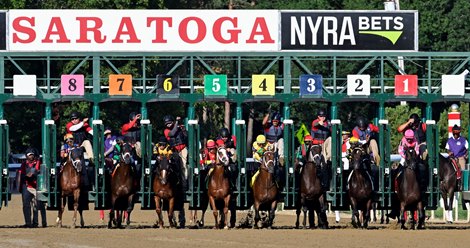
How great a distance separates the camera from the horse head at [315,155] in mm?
34125

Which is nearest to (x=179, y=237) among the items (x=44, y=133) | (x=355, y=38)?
(x=44, y=133)

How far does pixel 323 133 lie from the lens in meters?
35.1

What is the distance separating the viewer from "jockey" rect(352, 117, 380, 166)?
35188 mm

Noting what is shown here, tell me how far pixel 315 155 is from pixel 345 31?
4747mm

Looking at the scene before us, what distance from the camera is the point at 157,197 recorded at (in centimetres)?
3472

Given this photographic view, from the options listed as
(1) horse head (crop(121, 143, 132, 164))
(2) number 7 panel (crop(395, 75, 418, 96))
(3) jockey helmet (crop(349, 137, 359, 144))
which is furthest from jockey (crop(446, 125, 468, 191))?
(1) horse head (crop(121, 143, 132, 164))

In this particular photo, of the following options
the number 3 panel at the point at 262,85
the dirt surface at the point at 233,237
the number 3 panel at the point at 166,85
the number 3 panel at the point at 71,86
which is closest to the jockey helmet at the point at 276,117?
the number 3 panel at the point at 262,85

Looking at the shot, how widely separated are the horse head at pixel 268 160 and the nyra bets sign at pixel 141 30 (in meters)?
4.76

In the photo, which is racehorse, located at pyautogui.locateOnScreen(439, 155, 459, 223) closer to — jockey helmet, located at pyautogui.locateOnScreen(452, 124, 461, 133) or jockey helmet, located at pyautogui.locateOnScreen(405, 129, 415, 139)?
jockey helmet, located at pyautogui.locateOnScreen(452, 124, 461, 133)

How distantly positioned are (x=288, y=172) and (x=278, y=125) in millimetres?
950

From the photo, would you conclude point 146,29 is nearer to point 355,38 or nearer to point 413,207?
point 355,38

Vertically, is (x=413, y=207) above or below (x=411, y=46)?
below

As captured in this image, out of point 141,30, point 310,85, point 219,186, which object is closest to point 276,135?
point 219,186

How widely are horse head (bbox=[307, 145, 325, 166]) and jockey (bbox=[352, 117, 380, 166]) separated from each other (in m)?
1.08
